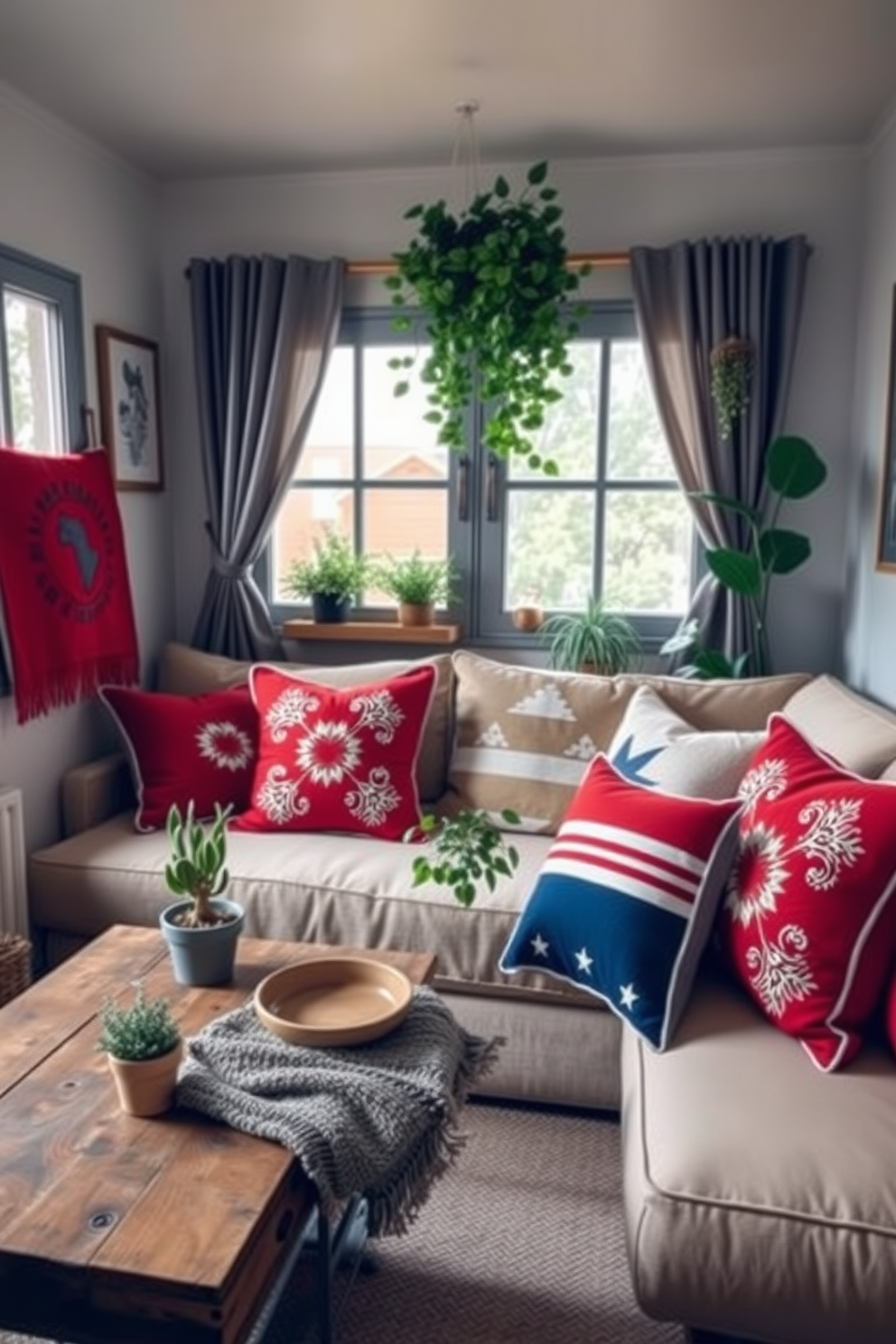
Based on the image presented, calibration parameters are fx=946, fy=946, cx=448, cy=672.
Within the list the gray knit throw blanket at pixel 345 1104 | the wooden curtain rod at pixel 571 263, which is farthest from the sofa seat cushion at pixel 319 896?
the wooden curtain rod at pixel 571 263

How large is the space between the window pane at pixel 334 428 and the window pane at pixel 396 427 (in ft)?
0.19

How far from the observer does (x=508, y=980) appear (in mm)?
2113

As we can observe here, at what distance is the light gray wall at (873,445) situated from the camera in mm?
2582

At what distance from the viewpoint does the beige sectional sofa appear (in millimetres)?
1241

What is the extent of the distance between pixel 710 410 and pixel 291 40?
1.52 metres

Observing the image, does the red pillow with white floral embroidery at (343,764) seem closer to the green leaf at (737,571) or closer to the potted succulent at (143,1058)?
the green leaf at (737,571)

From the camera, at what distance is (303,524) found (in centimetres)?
337

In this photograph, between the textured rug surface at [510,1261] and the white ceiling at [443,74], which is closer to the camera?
the textured rug surface at [510,1261]

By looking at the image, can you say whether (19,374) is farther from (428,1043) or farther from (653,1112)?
(653,1112)

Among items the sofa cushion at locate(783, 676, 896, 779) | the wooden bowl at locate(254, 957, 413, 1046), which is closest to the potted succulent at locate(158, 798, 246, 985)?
the wooden bowl at locate(254, 957, 413, 1046)

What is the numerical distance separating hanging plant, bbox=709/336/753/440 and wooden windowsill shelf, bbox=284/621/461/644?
1.10 metres

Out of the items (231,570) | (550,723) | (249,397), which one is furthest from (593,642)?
(249,397)

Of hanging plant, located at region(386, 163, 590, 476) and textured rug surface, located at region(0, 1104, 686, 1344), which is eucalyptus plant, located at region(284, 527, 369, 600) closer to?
hanging plant, located at region(386, 163, 590, 476)

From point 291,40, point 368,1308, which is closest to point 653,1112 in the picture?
point 368,1308
